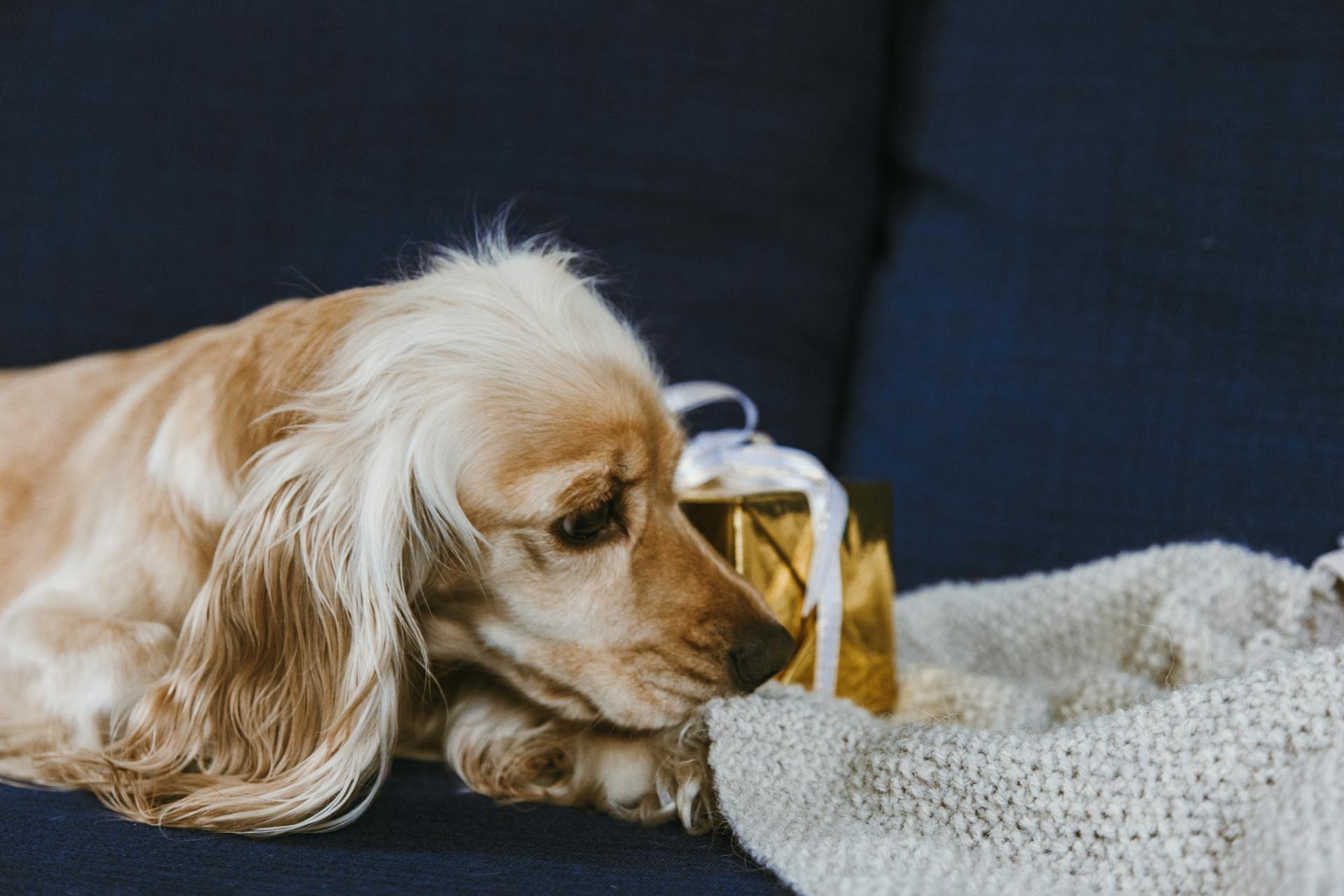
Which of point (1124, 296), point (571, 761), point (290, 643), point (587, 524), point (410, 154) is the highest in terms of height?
point (410, 154)

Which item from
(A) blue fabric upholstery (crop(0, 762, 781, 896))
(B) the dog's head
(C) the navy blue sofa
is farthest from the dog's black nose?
(C) the navy blue sofa

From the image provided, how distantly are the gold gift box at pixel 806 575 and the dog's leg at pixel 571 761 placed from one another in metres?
0.17

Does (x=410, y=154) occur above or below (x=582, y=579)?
above

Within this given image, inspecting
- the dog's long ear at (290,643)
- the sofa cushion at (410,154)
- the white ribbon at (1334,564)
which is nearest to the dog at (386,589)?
the dog's long ear at (290,643)

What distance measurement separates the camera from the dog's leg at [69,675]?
1.04 m

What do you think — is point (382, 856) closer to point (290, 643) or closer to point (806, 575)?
point (290, 643)

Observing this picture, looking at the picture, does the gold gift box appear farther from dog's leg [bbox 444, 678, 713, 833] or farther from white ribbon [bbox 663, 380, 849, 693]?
dog's leg [bbox 444, 678, 713, 833]

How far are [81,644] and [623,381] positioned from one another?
0.59m

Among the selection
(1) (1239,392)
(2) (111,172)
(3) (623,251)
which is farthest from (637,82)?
(1) (1239,392)

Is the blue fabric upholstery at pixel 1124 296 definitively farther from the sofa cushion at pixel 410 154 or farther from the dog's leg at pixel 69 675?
the dog's leg at pixel 69 675

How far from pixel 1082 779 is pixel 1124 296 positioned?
86cm

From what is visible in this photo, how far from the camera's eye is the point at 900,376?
5.29 ft

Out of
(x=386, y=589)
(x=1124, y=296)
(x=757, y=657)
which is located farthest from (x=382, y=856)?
(x=1124, y=296)

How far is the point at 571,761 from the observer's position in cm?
110
